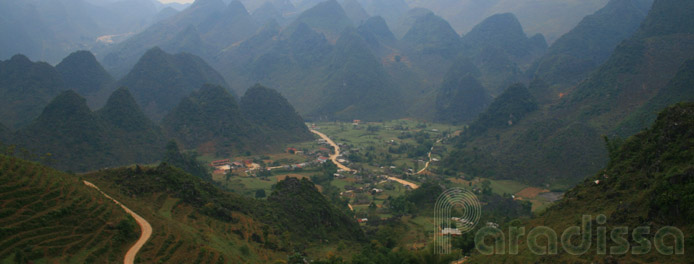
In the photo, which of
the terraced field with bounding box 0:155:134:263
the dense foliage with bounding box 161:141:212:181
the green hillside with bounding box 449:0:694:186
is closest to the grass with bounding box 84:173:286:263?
the terraced field with bounding box 0:155:134:263

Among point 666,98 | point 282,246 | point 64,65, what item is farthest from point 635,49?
point 64,65

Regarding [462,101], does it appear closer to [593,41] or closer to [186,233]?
[593,41]

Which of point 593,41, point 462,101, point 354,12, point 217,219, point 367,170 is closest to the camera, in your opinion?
point 217,219

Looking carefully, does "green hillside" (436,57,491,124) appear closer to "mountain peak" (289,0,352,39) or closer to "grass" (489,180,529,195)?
"grass" (489,180,529,195)

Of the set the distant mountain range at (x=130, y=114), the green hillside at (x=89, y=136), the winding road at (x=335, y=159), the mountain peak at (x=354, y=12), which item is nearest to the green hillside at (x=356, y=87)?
the winding road at (x=335, y=159)

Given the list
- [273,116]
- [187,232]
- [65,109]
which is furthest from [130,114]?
[187,232]

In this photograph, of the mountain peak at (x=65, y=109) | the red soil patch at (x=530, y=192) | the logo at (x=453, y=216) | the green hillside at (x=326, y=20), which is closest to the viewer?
→ the logo at (x=453, y=216)

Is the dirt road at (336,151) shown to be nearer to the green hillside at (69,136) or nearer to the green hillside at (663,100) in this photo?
the green hillside at (69,136)
